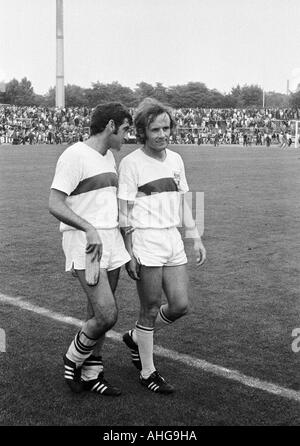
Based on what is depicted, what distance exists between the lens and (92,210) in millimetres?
4070

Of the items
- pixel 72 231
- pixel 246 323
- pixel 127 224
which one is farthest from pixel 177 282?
pixel 246 323

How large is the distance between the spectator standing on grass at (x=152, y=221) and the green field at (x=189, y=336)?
0.39 metres

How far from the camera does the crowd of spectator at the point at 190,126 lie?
5250cm

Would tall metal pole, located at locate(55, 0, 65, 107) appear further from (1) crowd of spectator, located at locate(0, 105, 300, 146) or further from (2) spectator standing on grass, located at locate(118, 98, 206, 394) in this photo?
(2) spectator standing on grass, located at locate(118, 98, 206, 394)

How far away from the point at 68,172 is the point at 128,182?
444 mm

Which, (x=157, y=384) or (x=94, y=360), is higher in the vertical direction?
(x=94, y=360)

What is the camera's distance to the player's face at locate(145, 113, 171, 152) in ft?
13.7

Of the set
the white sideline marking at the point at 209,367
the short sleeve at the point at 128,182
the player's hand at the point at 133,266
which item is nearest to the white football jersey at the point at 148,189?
the short sleeve at the point at 128,182

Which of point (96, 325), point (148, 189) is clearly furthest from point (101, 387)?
point (148, 189)

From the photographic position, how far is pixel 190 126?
2363 inches

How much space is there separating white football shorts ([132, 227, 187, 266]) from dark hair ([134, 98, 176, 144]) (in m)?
0.63

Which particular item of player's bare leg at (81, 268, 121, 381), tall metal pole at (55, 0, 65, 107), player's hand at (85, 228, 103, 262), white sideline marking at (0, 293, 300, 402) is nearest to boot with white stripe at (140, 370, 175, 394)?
player's bare leg at (81, 268, 121, 381)

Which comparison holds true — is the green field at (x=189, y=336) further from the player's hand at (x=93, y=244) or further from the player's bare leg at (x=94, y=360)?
the player's hand at (x=93, y=244)

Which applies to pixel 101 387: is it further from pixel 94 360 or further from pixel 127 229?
pixel 127 229
